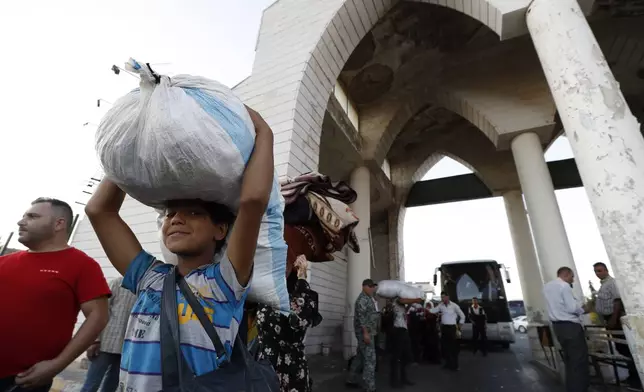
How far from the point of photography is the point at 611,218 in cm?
307

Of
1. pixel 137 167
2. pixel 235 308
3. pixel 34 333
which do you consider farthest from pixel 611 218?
pixel 34 333

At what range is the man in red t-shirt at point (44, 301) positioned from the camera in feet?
4.80

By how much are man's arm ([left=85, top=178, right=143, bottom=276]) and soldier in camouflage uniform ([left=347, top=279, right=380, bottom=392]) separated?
397 cm

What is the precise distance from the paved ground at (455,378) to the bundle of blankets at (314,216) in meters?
3.36

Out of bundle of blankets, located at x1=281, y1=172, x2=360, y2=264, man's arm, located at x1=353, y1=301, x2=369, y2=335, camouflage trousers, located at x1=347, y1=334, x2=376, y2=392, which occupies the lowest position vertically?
camouflage trousers, located at x1=347, y1=334, x2=376, y2=392

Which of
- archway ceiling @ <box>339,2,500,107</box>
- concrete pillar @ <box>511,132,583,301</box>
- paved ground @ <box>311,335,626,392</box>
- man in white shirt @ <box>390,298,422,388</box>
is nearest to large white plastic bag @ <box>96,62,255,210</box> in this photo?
paved ground @ <box>311,335,626,392</box>

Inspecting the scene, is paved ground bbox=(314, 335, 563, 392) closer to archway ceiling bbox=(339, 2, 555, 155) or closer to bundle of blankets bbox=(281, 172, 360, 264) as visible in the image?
bundle of blankets bbox=(281, 172, 360, 264)

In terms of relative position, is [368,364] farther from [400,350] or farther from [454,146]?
[454,146]

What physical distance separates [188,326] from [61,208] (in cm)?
165

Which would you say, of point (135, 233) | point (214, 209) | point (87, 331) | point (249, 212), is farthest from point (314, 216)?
point (135, 233)

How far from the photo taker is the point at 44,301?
1.55 metres

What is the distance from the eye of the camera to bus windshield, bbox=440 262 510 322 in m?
9.96

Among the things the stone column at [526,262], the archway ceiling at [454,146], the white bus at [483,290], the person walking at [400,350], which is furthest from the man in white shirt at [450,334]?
the archway ceiling at [454,146]

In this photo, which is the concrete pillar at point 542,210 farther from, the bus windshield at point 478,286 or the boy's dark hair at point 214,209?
the boy's dark hair at point 214,209
